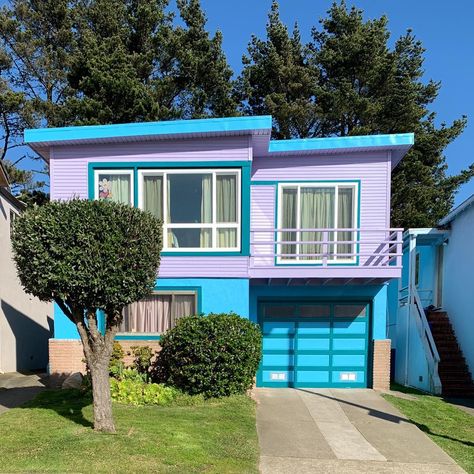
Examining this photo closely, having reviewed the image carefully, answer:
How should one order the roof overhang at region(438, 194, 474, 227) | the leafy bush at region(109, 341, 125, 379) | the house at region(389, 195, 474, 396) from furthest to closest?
1. the roof overhang at region(438, 194, 474, 227)
2. the house at region(389, 195, 474, 396)
3. the leafy bush at region(109, 341, 125, 379)

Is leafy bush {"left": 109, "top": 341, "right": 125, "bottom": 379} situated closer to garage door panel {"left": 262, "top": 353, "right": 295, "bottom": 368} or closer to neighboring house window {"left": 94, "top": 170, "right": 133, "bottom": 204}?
neighboring house window {"left": 94, "top": 170, "right": 133, "bottom": 204}

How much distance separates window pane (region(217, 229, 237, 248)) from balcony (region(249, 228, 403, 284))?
1.70 ft

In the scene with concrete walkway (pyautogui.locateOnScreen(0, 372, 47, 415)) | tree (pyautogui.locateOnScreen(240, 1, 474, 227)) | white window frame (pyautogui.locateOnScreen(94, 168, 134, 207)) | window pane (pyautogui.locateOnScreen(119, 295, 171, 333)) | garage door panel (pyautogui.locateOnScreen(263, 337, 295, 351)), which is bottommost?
concrete walkway (pyautogui.locateOnScreen(0, 372, 47, 415))

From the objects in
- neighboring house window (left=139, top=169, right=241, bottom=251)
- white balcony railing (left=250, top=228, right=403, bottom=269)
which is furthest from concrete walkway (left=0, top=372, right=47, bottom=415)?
white balcony railing (left=250, top=228, right=403, bottom=269)

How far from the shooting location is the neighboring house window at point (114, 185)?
1041 cm

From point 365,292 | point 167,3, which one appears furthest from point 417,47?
point 365,292

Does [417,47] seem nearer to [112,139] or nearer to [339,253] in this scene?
[339,253]

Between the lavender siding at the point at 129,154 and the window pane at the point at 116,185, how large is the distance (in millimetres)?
347

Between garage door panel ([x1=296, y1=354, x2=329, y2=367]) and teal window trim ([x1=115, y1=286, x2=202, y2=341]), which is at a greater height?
teal window trim ([x1=115, y1=286, x2=202, y2=341])

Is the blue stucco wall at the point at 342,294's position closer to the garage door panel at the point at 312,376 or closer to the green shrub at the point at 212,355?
the garage door panel at the point at 312,376

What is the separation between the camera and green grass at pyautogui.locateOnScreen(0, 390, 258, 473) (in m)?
5.25

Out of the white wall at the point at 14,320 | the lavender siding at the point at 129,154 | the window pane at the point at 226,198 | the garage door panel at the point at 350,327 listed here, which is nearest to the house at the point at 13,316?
the white wall at the point at 14,320

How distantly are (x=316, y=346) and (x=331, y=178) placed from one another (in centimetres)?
422

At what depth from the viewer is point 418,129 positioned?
22.5 meters
